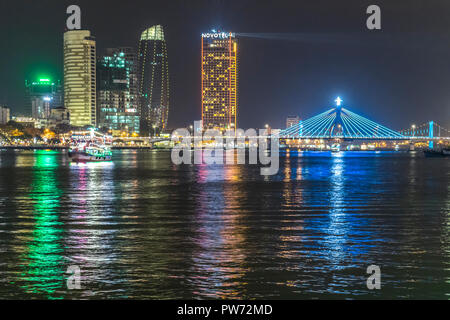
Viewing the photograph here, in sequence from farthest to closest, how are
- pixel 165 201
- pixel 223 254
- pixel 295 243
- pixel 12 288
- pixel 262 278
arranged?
pixel 165 201 < pixel 295 243 < pixel 223 254 < pixel 262 278 < pixel 12 288

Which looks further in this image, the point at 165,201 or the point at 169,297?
the point at 165,201


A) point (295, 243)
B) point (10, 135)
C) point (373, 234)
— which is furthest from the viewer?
point (10, 135)

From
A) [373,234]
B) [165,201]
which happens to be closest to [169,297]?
[373,234]

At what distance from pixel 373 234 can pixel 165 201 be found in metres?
12.0

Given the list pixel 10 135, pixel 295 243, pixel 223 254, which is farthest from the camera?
pixel 10 135

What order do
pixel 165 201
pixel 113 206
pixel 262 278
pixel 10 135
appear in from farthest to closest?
pixel 10 135 < pixel 165 201 < pixel 113 206 < pixel 262 278

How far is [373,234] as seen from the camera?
16.4 meters

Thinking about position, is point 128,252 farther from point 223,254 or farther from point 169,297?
point 169,297

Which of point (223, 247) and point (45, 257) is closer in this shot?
point (45, 257)

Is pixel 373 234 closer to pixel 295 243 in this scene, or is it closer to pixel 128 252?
pixel 295 243

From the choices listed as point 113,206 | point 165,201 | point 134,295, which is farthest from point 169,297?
point 165,201

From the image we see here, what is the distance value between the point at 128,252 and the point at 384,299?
6.19 m
